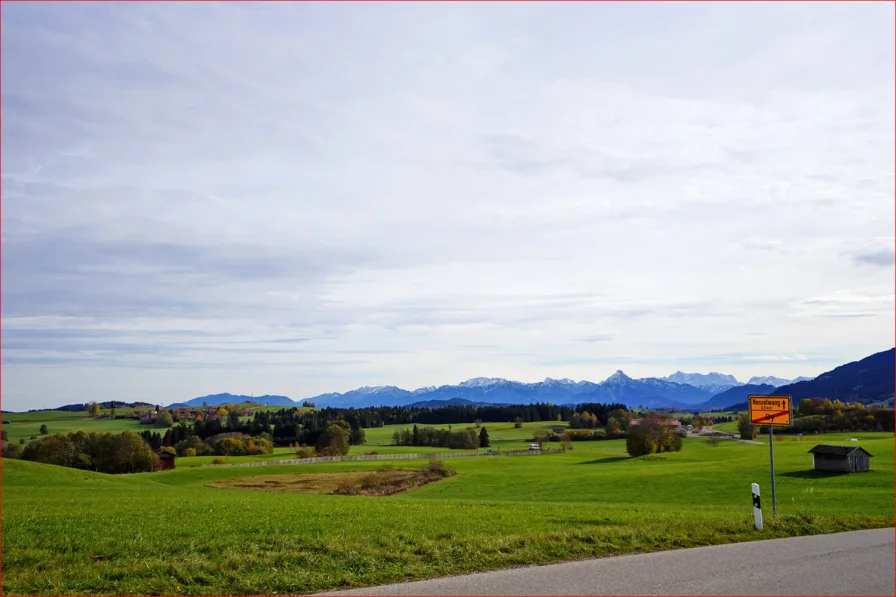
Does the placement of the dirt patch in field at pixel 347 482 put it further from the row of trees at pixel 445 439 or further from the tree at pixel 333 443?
the row of trees at pixel 445 439

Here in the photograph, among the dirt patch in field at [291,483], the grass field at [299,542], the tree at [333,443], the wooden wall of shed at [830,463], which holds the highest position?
the grass field at [299,542]

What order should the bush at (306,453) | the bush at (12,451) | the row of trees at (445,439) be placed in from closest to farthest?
the bush at (12,451) < the bush at (306,453) < the row of trees at (445,439)

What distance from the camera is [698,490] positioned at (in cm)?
4919

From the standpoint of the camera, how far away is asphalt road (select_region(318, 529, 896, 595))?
1104cm

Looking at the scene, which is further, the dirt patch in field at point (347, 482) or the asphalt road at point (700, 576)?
the dirt patch in field at point (347, 482)

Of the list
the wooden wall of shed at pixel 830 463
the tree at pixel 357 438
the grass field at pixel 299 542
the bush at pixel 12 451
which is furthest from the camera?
the tree at pixel 357 438

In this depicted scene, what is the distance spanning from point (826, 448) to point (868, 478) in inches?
279

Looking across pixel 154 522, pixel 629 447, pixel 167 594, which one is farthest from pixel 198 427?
pixel 167 594

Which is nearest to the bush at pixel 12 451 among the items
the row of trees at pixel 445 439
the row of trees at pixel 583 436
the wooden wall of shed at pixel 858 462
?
the row of trees at pixel 445 439

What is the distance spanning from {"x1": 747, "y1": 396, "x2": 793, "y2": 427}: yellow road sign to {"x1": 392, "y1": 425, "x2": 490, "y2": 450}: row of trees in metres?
143

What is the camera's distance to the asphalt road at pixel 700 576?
11.0 meters

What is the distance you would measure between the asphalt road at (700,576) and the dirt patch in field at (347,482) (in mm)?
46312

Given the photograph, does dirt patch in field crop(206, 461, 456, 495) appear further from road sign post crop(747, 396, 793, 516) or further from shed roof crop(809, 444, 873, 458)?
road sign post crop(747, 396, 793, 516)

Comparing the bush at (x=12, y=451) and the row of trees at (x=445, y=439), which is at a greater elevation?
the bush at (x=12, y=451)
